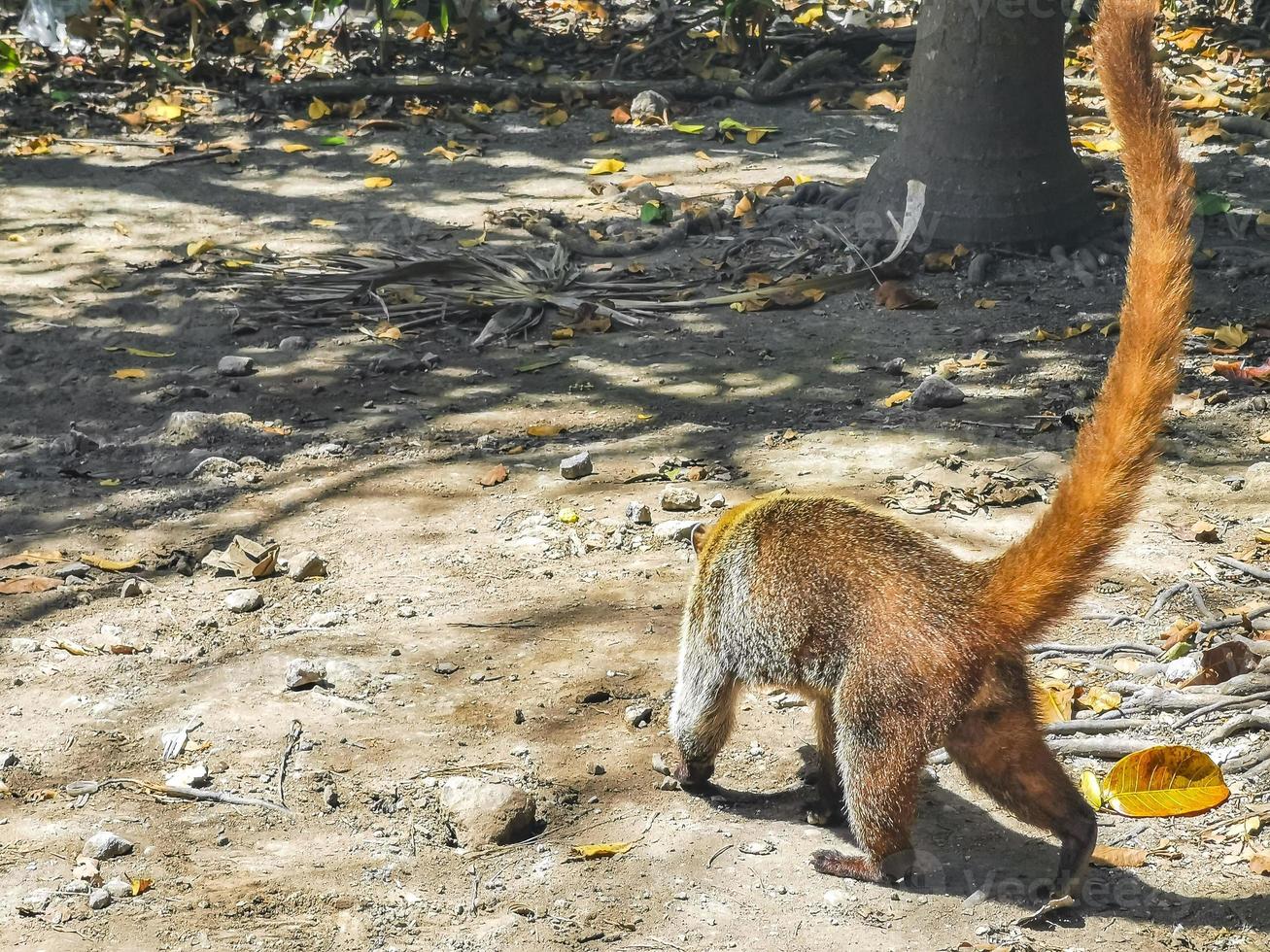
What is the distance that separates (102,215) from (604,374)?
155 inches

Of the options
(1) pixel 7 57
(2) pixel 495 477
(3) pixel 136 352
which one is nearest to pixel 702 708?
(2) pixel 495 477

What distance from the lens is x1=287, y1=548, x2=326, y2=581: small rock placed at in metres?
4.88

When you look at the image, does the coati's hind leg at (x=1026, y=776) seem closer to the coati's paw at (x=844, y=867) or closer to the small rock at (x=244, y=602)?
the coati's paw at (x=844, y=867)

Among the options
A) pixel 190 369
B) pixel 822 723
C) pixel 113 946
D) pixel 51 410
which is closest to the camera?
pixel 113 946

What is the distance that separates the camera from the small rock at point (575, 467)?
5531mm

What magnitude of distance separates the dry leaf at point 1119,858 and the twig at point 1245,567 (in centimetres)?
122

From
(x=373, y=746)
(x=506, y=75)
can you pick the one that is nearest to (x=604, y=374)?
(x=373, y=746)

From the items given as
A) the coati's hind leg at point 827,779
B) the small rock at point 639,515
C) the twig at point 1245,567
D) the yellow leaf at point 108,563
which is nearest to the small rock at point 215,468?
the yellow leaf at point 108,563

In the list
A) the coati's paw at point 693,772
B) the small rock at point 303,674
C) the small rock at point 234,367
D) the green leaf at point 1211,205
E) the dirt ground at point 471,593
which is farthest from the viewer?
the green leaf at point 1211,205

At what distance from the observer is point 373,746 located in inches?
153

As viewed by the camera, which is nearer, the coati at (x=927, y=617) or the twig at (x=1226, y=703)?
the coati at (x=927, y=617)

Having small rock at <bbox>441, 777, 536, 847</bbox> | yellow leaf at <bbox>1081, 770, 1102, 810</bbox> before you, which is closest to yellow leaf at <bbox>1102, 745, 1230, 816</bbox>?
yellow leaf at <bbox>1081, 770, 1102, 810</bbox>

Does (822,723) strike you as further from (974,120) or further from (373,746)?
(974,120)

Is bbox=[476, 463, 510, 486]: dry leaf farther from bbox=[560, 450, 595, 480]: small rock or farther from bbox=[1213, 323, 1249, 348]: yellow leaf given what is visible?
bbox=[1213, 323, 1249, 348]: yellow leaf
